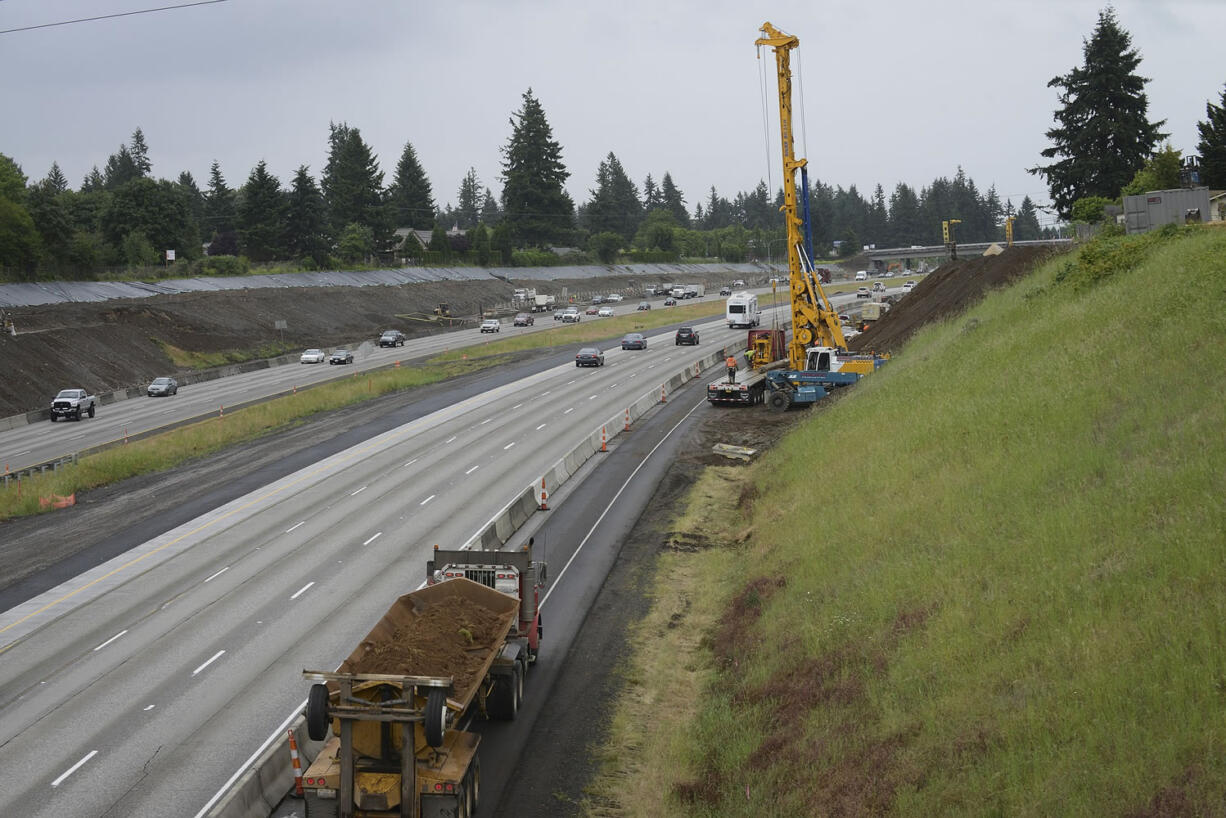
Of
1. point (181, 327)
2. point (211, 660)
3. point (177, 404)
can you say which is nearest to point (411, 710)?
point (211, 660)

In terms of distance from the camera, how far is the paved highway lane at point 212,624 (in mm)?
17031

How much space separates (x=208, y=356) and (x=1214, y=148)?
236ft

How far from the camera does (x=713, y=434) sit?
152ft

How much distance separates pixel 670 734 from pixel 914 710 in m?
4.72

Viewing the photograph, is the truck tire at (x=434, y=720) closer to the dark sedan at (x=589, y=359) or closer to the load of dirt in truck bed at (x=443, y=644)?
the load of dirt in truck bed at (x=443, y=644)

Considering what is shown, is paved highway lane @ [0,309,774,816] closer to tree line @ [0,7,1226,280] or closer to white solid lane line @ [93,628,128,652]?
white solid lane line @ [93,628,128,652]

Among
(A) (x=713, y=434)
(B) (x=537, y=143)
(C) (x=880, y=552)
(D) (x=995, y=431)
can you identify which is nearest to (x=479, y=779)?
(C) (x=880, y=552)

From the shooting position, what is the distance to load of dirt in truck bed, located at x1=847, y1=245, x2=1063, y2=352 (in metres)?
53.4

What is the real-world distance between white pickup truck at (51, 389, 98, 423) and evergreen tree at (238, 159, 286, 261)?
74.0 metres

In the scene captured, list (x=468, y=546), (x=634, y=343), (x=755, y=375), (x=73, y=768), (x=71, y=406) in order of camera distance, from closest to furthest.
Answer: (x=73, y=768), (x=468, y=546), (x=755, y=375), (x=71, y=406), (x=634, y=343)

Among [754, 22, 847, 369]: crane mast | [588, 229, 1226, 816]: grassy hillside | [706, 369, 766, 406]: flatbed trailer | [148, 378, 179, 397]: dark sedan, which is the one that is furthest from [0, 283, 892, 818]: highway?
[148, 378, 179, 397]: dark sedan

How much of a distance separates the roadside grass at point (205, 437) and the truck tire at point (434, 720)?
96.6 feet

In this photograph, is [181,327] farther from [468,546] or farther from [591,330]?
[468,546]

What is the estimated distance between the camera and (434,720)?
42.9ft
